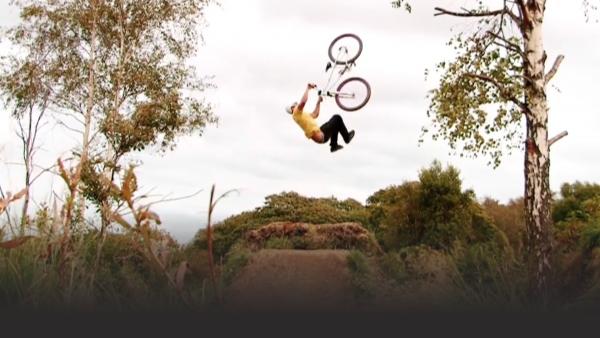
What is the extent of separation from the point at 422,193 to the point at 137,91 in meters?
9.34

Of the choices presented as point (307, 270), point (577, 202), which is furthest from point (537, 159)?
point (577, 202)

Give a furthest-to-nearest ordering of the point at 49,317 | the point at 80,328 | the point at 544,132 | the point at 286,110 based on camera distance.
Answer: the point at 286,110 → the point at 544,132 → the point at 49,317 → the point at 80,328

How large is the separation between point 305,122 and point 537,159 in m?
3.36

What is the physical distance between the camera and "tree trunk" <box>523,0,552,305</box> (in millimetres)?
8969

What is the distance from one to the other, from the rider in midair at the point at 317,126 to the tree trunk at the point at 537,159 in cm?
272

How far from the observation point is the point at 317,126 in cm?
971

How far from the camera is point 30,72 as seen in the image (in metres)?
18.8

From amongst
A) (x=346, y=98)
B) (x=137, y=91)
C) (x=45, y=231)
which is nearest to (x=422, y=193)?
(x=346, y=98)

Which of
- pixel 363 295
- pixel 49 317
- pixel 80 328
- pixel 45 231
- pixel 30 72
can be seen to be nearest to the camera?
pixel 80 328

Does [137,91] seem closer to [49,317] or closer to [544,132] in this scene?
[544,132]

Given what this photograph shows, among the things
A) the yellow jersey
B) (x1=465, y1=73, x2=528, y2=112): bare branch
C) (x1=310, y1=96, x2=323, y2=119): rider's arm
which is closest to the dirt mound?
(x1=310, y1=96, x2=323, y2=119): rider's arm

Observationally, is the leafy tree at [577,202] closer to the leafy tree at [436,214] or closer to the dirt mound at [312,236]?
the leafy tree at [436,214]

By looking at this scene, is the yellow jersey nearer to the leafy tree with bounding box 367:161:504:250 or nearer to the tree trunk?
the tree trunk

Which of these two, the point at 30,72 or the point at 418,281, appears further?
the point at 30,72
